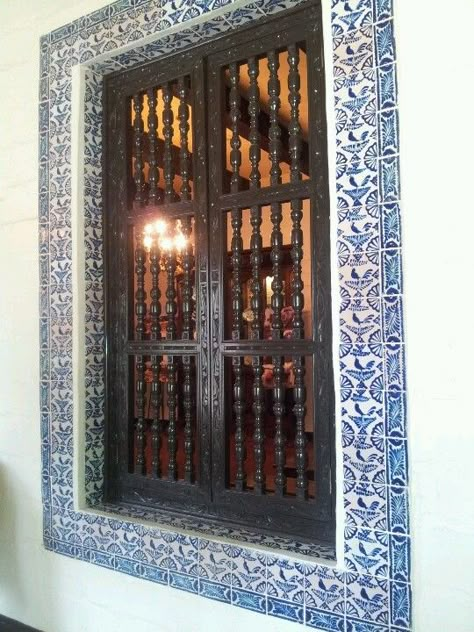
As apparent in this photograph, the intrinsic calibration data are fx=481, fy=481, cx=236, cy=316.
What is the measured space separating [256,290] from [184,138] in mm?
687

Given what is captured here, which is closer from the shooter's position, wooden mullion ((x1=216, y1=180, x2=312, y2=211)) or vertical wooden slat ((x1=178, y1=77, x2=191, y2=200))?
wooden mullion ((x1=216, y1=180, x2=312, y2=211))

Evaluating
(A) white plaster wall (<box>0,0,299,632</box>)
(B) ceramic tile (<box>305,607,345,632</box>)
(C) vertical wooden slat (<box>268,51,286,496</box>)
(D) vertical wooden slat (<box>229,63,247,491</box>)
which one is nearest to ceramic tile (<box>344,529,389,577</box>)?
(B) ceramic tile (<box>305,607,345,632</box>)

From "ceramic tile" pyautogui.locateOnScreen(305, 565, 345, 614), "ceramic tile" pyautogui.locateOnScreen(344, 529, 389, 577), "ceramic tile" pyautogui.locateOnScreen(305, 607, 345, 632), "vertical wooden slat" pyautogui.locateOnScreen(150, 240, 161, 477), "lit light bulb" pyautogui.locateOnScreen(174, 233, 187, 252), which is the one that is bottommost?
"ceramic tile" pyautogui.locateOnScreen(305, 607, 345, 632)

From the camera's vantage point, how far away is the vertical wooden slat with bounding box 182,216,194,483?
1.87m

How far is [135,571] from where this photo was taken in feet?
5.84

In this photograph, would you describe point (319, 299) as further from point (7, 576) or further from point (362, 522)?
point (7, 576)

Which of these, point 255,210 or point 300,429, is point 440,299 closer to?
point 300,429

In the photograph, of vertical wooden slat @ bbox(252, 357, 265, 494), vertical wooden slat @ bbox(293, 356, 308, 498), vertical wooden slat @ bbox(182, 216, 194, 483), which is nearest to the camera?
vertical wooden slat @ bbox(293, 356, 308, 498)

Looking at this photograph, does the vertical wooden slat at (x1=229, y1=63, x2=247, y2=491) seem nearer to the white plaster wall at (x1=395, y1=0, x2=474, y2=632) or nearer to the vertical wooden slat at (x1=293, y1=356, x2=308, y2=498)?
the vertical wooden slat at (x1=293, y1=356, x2=308, y2=498)

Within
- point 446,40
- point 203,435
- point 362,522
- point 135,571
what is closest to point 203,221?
point 203,435

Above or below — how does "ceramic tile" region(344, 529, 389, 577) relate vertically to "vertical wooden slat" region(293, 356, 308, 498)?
below

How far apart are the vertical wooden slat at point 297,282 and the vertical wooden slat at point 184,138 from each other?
1.45ft

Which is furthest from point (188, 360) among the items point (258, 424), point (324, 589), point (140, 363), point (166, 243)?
point (324, 589)

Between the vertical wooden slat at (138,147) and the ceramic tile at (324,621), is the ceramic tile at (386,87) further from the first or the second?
the ceramic tile at (324,621)
